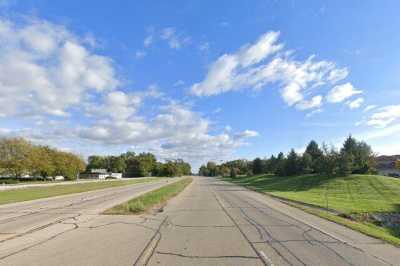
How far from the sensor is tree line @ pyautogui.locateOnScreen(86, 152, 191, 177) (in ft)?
577

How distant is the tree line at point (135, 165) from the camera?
577 ft

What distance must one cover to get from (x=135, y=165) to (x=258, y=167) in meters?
76.6

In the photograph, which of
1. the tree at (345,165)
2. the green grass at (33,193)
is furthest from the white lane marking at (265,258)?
the tree at (345,165)

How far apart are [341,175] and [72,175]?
79.2 m

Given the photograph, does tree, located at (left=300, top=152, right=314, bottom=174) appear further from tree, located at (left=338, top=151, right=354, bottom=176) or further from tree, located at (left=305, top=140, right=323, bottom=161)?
tree, located at (left=338, top=151, right=354, bottom=176)

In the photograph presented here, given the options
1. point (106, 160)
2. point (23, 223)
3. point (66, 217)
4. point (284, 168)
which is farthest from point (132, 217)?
point (106, 160)

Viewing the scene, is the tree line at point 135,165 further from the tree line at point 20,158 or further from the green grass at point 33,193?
the green grass at point 33,193

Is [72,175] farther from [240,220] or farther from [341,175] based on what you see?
[240,220]

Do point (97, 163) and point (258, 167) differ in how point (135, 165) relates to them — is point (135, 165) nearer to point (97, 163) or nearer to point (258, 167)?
point (97, 163)

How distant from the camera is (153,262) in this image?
7.66m

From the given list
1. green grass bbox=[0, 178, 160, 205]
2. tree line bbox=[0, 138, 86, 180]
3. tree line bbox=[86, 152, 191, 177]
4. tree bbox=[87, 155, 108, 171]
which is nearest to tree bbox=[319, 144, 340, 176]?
green grass bbox=[0, 178, 160, 205]

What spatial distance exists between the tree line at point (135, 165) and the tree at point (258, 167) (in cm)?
5914

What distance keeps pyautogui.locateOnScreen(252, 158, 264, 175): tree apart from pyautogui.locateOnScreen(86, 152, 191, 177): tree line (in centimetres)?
5914

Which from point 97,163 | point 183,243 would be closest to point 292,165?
point 183,243
